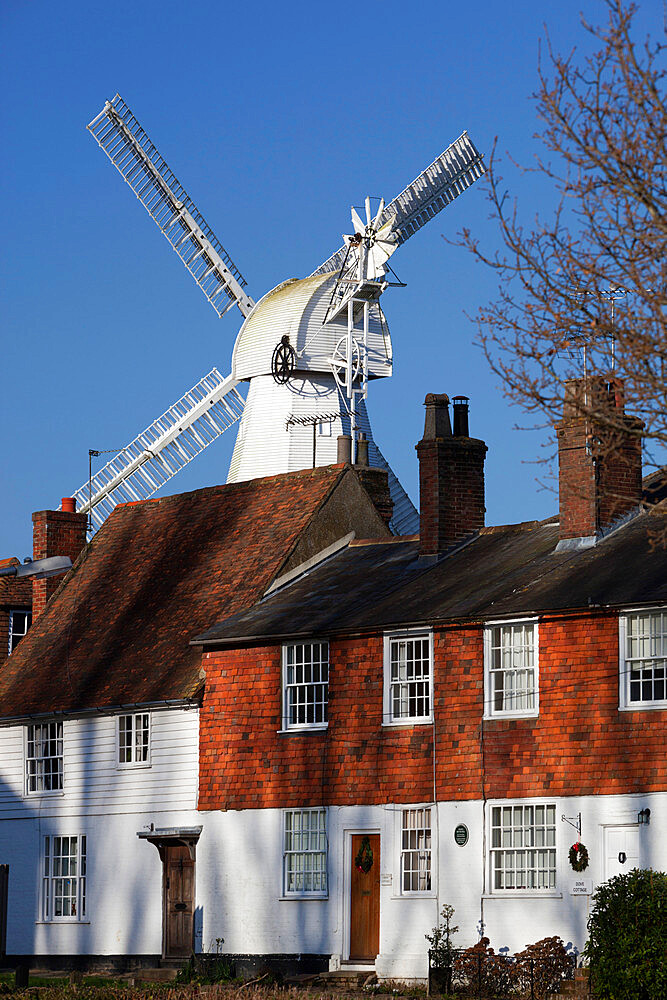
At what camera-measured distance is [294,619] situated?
3400 cm

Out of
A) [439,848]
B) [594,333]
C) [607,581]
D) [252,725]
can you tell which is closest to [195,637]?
[252,725]

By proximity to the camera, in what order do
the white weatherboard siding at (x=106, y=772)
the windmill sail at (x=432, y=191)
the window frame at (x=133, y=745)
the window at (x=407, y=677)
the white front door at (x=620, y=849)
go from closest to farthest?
the white front door at (x=620, y=849) < the window at (x=407, y=677) < the white weatherboard siding at (x=106, y=772) < the window frame at (x=133, y=745) < the windmill sail at (x=432, y=191)

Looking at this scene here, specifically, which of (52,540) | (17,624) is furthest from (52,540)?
(17,624)

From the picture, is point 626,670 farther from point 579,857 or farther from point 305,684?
point 305,684

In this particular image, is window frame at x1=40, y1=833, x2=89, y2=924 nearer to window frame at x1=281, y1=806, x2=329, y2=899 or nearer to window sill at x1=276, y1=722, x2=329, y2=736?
window frame at x1=281, y1=806, x2=329, y2=899

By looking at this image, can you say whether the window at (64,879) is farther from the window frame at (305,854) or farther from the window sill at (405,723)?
the window sill at (405,723)

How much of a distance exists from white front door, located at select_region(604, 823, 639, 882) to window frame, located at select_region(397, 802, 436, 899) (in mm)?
3685

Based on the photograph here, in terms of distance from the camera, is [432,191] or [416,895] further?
[432,191]

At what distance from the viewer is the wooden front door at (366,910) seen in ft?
104

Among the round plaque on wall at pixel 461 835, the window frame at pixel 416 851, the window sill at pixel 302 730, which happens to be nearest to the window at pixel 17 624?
the window sill at pixel 302 730

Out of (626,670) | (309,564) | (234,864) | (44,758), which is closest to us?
(626,670)

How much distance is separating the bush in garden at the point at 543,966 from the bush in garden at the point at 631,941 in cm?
407

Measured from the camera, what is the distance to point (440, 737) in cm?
3125

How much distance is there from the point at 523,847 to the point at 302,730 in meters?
5.48
